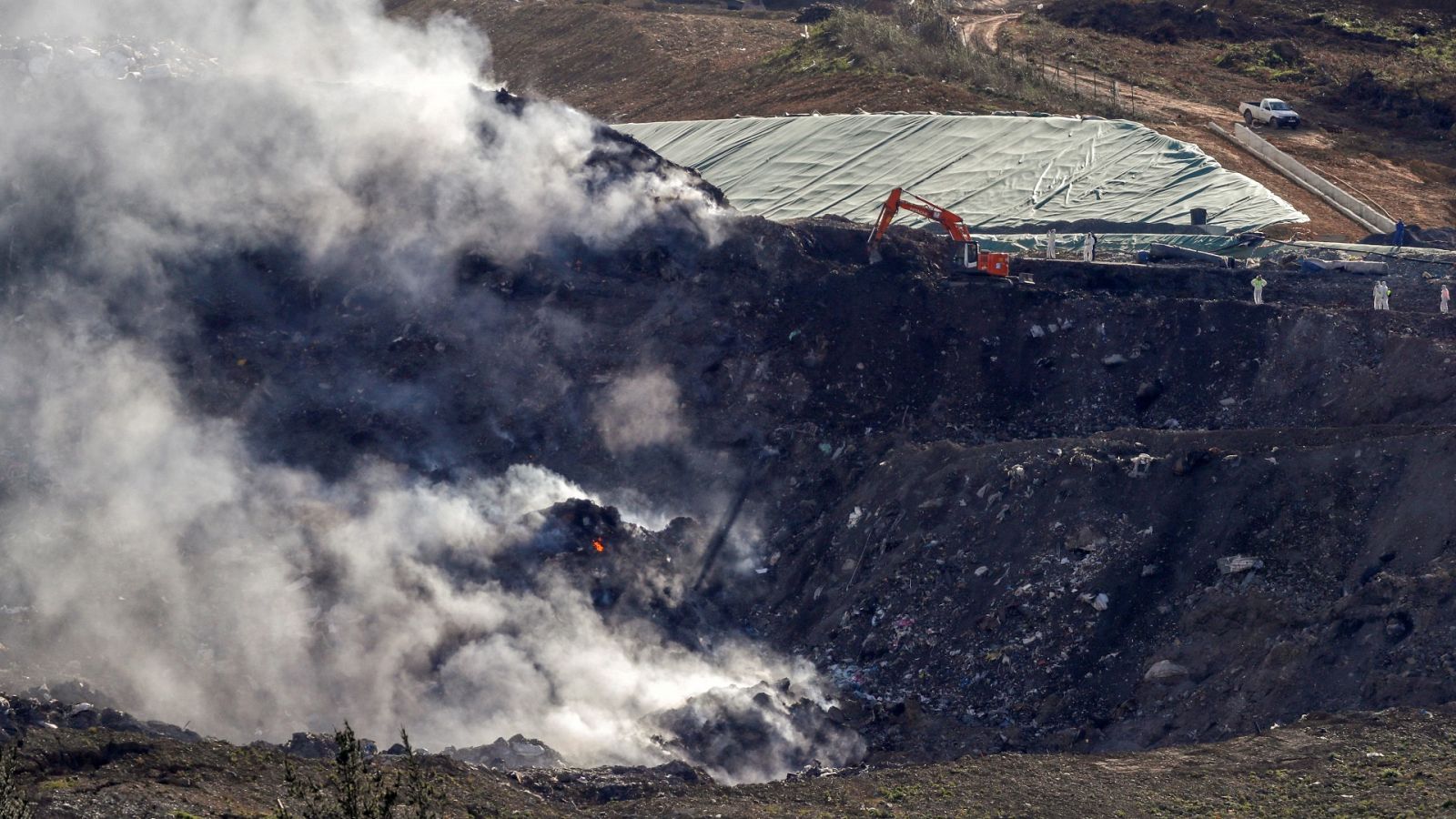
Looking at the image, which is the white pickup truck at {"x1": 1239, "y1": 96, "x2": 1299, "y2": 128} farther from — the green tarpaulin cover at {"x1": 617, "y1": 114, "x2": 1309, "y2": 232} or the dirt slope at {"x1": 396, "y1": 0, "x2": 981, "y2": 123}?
the green tarpaulin cover at {"x1": 617, "y1": 114, "x2": 1309, "y2": 232}

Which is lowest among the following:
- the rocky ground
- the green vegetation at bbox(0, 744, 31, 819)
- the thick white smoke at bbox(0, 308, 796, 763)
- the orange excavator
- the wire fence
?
the rocky ground

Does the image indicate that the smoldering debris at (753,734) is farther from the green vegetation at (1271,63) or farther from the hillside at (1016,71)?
the green vegetation at (1271,63)

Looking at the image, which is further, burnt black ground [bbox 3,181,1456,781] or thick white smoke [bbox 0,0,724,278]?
thick white smoke [bbox 0,0,724,278]

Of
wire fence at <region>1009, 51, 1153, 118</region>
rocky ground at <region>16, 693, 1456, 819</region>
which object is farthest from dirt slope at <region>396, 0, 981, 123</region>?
rocky ground at <region>16, 693, 1456, 819</region>

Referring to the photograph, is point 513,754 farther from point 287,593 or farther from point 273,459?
point 273,459

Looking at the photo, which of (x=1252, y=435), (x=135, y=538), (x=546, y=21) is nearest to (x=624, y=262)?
(x=135, y=538)

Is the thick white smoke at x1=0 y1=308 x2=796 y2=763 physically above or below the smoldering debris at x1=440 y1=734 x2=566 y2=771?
above

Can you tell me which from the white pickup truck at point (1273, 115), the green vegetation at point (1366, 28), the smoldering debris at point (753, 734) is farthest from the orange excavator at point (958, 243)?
the green vegetation at point (1366, 28)
